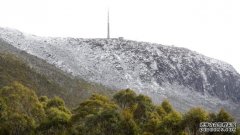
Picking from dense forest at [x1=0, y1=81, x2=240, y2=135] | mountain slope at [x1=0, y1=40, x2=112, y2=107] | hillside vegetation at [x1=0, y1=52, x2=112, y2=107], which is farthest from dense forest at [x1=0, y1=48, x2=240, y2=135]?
mountain slope at [x1=0, y1=40, x2=112, y2=107]

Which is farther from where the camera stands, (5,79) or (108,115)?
(5,79)

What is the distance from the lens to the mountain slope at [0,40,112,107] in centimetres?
14560

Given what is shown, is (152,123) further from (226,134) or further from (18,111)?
(18,111)

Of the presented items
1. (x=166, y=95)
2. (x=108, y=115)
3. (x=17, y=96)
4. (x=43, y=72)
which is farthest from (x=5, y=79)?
(x=166, y=95)

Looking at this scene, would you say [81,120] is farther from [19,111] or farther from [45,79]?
[45,79]

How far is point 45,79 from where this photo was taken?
158m

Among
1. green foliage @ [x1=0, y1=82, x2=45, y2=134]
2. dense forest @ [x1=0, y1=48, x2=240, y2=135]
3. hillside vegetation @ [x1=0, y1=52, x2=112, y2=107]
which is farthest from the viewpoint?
hillside vegetation @ [x1=0, y1=52, x2=112, y2=107]

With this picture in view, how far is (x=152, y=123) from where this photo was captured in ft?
277

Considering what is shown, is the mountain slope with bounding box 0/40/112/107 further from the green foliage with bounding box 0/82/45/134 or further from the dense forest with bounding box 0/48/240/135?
the green foliage with bounding box 0/82/45/134

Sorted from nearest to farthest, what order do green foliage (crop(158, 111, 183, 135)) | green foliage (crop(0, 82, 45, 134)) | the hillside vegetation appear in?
green foliage (crop(158, 111, 183, 135)), green foliage (crop(0, 82, 45, 134)), the hillside vegetation

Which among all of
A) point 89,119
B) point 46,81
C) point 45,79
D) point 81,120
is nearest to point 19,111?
point 81,120

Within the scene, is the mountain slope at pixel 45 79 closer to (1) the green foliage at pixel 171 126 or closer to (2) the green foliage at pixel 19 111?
(2) the green foliage at pixel 19 111

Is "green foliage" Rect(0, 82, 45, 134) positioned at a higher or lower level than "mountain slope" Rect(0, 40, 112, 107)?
higher

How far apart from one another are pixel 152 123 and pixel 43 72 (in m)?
92.6
